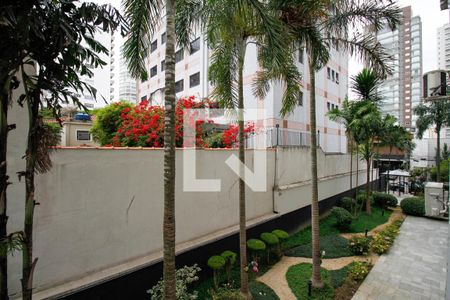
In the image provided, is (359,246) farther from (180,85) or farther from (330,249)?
(180,85)

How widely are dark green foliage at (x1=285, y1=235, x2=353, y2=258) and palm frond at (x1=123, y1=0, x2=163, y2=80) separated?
7.84m

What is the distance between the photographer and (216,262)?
6.24 m

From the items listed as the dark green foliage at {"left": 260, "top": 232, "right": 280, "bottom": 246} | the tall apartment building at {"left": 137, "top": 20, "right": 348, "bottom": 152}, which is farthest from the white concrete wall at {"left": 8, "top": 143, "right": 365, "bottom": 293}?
the tall apartment building at {"left": 137, "top": 20, "right": 348, "bottom": 152}


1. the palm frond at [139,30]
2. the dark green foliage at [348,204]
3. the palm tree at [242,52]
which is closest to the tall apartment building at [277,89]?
the dark green foliage at [348,204]

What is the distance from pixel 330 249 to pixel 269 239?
2921mm

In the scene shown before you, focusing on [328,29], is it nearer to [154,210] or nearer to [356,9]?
[356,9]

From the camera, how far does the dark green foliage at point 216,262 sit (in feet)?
20.2

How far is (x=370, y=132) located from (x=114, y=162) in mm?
12708

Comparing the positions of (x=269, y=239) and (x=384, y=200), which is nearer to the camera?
(x=269, y=239)

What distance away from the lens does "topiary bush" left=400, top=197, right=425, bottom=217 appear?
13.9m

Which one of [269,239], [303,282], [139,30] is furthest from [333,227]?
[139,30]

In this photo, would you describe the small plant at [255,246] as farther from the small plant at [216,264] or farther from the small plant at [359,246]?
the small plant at [359,246]

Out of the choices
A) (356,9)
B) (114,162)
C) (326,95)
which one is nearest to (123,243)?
(114,162)

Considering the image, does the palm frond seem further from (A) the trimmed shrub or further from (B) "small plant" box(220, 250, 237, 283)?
(A) the trimmed shrub
